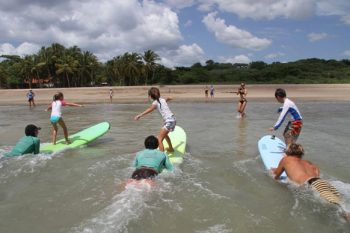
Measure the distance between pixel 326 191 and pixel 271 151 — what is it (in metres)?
3.17

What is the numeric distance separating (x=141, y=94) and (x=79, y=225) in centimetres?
4432

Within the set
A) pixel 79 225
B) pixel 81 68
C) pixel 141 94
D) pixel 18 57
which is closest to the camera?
pixel 79 225

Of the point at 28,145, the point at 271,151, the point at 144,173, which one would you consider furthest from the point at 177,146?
the point at 28,145

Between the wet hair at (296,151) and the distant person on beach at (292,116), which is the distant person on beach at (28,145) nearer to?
the distant person on beach at (292,116)

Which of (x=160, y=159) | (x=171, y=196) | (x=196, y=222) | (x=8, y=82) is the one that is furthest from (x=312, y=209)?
(x=8, y=82)

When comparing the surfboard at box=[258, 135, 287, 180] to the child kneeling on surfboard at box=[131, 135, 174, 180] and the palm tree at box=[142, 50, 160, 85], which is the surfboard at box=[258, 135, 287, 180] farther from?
the palm tree at box=[142, 50, 160, 85]

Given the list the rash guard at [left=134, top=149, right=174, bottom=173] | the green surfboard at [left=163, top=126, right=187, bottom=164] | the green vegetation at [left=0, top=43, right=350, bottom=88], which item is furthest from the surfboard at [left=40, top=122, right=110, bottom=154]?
the green vegetation at [left=0, top=43, right=350, bottom=88]

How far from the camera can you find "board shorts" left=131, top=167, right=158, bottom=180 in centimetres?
582

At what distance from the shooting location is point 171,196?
567 centimetres

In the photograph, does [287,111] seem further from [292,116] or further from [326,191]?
[326,191]

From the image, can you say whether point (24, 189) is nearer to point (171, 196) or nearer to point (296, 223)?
point (171, 196)

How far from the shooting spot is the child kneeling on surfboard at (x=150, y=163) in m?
5.86

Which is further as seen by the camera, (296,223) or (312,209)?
(312,209)

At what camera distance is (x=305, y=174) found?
5.30m
